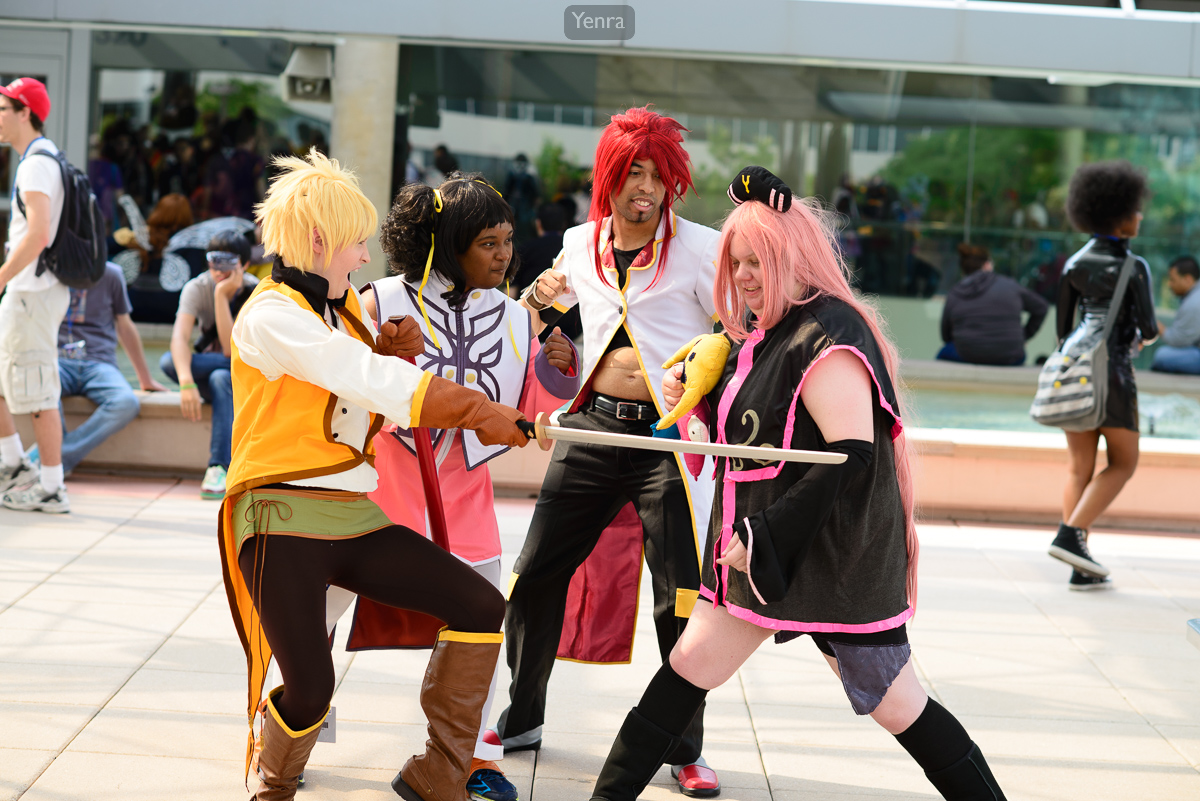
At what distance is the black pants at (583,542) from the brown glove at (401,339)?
1.97 ft

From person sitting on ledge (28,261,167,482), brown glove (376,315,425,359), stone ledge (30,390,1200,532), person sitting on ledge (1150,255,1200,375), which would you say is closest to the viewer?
brown glove (376,315,425,359)

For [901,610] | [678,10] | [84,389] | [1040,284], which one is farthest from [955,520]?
[1040,284]

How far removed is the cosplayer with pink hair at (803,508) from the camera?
242 centimetres

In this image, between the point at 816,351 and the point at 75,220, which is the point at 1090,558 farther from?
the point at 75,220

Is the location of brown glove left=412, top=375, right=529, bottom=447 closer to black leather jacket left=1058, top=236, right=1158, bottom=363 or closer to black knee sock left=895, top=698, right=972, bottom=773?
black knee sock left=895, top=698, right=972, bottom=773

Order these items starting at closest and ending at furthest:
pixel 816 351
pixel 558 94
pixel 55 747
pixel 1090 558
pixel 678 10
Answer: pixel 816 351, pixel 55 747, pixel 1090 558, pixel 678 10, pixel 558 94

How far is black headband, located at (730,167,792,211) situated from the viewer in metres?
2.51

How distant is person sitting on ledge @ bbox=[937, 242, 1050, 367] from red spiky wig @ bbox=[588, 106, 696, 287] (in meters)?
7.88

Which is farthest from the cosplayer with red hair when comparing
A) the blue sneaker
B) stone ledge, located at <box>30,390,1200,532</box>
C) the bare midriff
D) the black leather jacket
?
stone ledge, located at <box>30,390,1200,532</box>

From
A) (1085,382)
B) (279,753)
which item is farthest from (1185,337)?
(279,753)

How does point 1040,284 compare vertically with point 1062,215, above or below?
below

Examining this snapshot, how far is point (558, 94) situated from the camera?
12.2 m

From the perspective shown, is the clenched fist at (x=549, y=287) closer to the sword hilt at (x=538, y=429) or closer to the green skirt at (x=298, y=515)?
the sword hilt at (x=538, y=429)

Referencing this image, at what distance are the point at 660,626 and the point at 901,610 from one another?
83 centimetres
